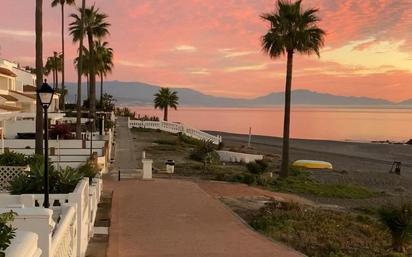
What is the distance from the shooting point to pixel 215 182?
23.5 m

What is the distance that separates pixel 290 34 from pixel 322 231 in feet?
53.1

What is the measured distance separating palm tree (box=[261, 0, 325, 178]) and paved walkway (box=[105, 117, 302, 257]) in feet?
36.1

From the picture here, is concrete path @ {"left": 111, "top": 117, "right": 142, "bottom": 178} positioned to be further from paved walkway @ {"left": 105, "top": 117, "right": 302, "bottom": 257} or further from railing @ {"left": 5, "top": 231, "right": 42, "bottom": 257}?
railing @ {"left": 5, "top": 231, "right": 42, "bottom": 257}

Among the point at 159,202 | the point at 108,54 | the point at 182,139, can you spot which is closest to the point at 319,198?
the point at 159,202

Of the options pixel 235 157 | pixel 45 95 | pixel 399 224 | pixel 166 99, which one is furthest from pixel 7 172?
pixel 166 99

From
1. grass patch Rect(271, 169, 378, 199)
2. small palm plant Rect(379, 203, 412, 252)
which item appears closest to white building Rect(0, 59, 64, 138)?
grass patch Rect(271, 169, 378, 199)

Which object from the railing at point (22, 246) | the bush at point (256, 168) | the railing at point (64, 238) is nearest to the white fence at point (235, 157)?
the bush at point (256, 168)

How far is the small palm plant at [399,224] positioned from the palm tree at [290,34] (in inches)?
626

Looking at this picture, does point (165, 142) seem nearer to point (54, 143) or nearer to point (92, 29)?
point (92, 29)

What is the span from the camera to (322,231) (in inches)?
516

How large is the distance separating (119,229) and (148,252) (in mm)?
2172

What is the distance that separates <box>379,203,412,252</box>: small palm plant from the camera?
12.2m

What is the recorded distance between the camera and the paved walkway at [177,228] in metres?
10.7

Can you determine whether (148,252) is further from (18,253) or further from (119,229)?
(18,253)
